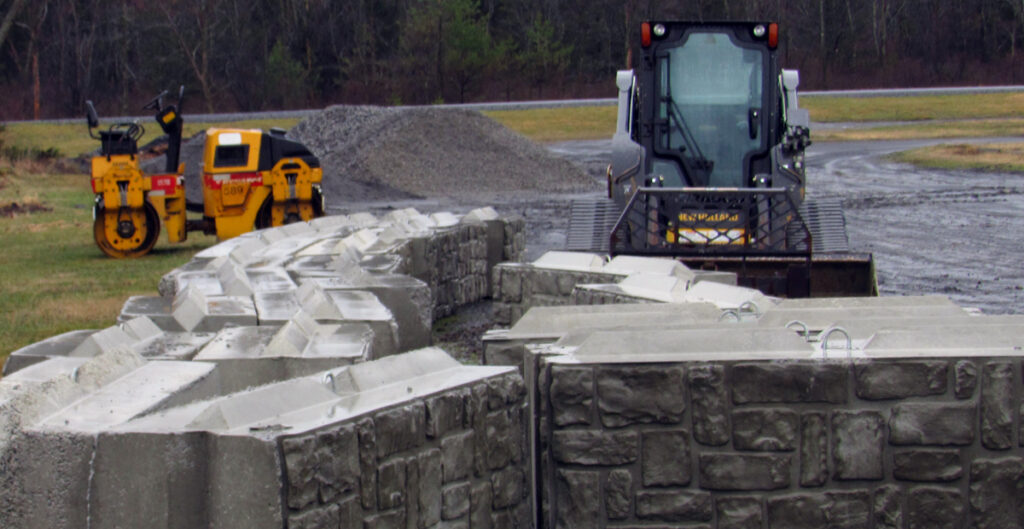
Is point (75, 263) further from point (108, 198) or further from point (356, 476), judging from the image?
point (356, 476)

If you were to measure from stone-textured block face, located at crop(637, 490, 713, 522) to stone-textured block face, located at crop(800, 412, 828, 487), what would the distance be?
1.32 feet

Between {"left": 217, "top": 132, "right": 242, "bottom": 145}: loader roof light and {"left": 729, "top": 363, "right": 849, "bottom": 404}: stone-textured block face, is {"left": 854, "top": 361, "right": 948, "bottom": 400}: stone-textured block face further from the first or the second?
{"left": 217, "top": 132, "right": 242, "bottom": 145}: loader roof light

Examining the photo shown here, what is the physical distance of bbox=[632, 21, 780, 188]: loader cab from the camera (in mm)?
11977

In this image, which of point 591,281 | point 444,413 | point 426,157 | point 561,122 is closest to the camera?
point 444,413

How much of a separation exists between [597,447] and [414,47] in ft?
178

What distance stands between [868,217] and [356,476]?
1921 cm

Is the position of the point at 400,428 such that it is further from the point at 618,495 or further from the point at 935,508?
the point at 935,508

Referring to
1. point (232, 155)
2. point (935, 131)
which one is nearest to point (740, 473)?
point (232, 155)

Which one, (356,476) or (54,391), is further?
(54,391)

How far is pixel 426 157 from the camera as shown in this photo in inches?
1231

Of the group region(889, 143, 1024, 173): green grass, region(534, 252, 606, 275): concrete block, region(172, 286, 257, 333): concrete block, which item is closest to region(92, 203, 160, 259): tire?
region(534, 252, 606, 275): concrete block

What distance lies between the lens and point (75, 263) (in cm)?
1627

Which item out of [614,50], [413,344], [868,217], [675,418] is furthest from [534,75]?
[675,418]

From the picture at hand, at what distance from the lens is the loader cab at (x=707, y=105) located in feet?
39.3
